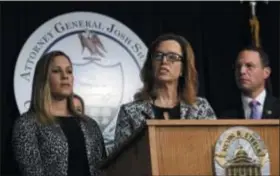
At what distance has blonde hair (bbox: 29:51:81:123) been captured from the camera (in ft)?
11.6

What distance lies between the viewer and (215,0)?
18.2 ft

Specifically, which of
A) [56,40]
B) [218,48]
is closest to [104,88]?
[56,40]

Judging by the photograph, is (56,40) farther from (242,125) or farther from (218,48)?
(242,125)

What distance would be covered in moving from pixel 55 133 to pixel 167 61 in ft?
2.16

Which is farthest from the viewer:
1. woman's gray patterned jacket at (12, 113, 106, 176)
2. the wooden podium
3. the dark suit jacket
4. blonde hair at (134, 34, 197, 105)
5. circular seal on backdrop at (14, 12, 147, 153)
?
circular seal on backdrop at (14, 12, 147, 153)

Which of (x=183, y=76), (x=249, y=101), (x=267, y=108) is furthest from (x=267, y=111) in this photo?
(x=183, y=76)

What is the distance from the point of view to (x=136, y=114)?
10.3 ft

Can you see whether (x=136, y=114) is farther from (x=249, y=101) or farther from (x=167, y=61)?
(x=249, y=101)

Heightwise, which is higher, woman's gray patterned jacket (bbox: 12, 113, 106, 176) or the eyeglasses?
the eyeglasses

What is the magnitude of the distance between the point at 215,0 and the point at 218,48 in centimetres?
34

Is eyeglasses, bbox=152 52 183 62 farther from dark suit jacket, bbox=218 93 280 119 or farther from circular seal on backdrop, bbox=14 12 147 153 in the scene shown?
circular seal on backdrop, bbox=14 12 147 153

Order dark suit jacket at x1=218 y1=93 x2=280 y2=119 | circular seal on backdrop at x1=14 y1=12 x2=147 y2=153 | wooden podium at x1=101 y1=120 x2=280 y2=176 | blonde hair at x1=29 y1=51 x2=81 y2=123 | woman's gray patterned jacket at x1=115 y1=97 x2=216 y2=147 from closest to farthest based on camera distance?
wooden podium at x1=101 y1=120 x2=280 y2=176 < woman's gray patterned jacket at x1=115 y1=97 x2=216 y2=147 < blonde hair at x1=29 y1=51 x2=81 y2=123 < dark suit jacket at x1=218 y1=93 x2=280 y2=119 < circular seal on backdrop at x1=14 y1=12 x2=147 y2=153

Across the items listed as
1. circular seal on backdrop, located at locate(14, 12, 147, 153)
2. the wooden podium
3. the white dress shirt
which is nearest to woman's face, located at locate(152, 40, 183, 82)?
the wooden podium

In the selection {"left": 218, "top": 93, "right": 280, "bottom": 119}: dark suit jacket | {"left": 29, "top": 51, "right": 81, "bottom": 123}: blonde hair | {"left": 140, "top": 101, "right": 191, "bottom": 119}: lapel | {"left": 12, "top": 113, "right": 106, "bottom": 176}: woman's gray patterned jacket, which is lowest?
{"left": 12, "top": 113, "right": 106, "bottom": 176}: woman's gray patterned jacket
